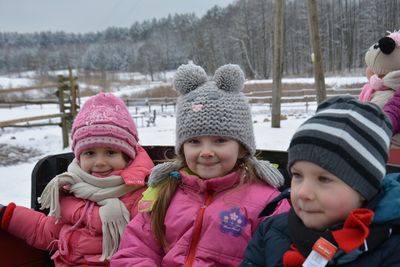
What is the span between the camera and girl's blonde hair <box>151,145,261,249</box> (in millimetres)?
2021

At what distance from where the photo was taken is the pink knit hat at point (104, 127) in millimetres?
2404

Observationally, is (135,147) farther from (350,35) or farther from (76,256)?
(350,35)

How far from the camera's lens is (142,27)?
100062mm

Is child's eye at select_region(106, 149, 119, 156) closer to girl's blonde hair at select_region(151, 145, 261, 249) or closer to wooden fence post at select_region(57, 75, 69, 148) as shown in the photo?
girl's blonde hair at select_region(151, 145, 261, 249)

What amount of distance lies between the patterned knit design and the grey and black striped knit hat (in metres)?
0.69

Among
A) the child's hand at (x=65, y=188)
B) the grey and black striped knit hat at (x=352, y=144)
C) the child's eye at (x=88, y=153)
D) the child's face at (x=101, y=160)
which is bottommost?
the child's hand at (x=65, y=188)

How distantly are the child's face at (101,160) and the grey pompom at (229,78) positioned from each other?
2.52 ft

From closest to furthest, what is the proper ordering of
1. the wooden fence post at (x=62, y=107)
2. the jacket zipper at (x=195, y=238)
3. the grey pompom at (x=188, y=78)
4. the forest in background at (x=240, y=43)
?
the jacket zipper at (x=195, y=238) → the grey pompom at (x=188, y=78) → the wooden fence post at (x=62, y=107) → the forest in background at (x=240, y=43)

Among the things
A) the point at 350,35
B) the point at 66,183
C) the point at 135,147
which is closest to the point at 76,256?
the point at 66,183

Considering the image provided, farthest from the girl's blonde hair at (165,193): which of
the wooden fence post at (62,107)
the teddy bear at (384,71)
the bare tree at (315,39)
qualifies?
the wooden fence post at (62,107)

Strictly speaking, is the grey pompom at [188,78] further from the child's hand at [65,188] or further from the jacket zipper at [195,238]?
the child's hand at [65,188]

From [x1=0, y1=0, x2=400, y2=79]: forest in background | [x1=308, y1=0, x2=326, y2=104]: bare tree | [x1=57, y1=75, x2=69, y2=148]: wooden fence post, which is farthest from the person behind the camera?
[x1=0, y1=0, x2=400, y2=79]: forest in background

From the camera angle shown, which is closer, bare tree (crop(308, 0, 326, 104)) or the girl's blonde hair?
the girl's blonde hair

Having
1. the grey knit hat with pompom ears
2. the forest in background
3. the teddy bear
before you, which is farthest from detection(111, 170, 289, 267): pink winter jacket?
the forest in background
